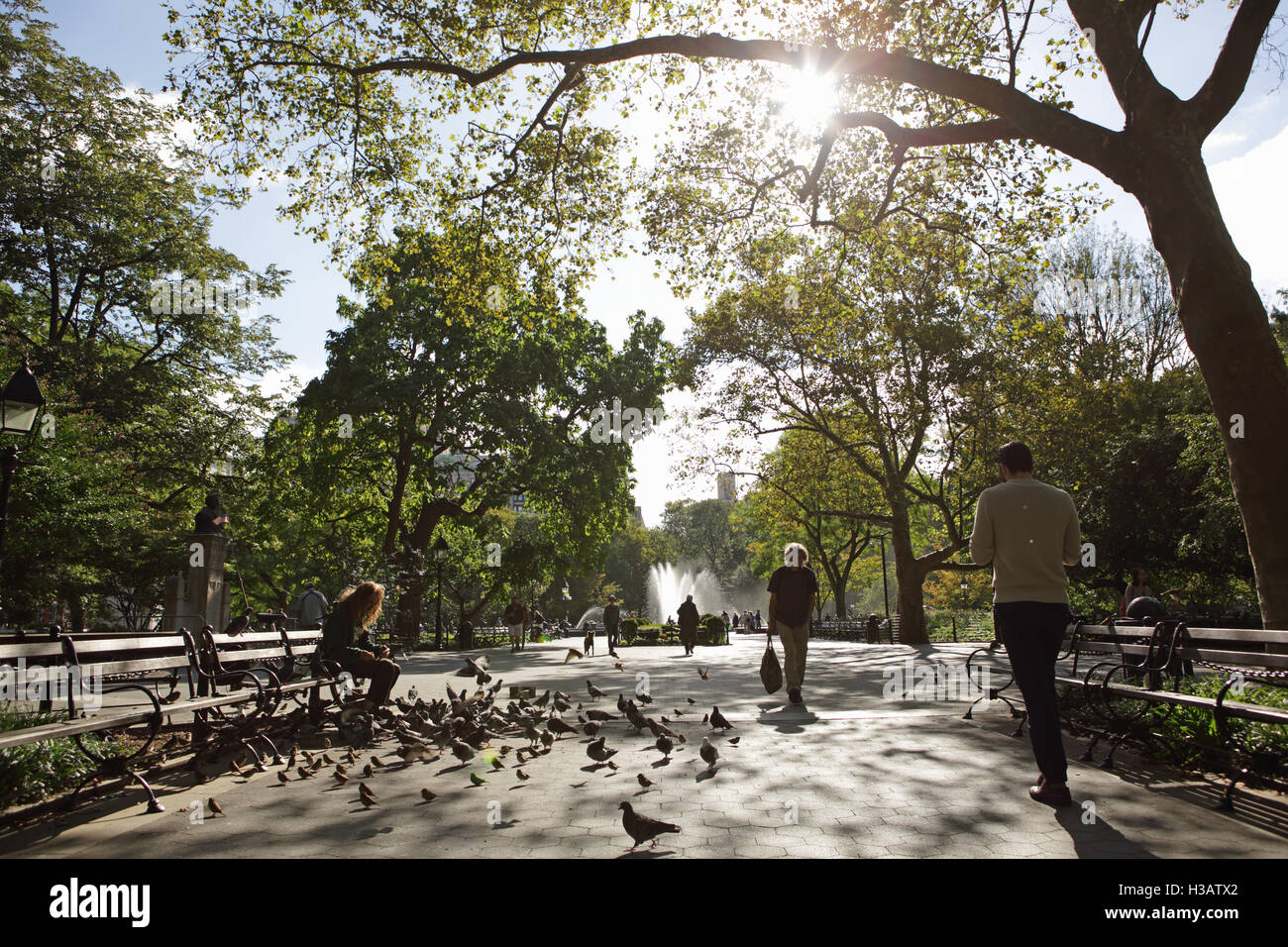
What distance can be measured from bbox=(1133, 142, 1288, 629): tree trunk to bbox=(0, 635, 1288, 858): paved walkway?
85.7 inches

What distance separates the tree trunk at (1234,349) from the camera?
6.31m

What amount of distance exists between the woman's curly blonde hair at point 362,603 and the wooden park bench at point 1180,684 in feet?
20.2

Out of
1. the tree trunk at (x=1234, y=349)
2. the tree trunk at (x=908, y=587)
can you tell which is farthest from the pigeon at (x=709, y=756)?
the tree trunk at (x=908, y=587)

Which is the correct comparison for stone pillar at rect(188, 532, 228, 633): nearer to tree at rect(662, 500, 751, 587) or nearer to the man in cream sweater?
the man in cream sweater

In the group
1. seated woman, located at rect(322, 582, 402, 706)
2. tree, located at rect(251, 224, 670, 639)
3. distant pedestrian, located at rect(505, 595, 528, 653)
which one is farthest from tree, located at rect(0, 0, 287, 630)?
seated woman, located at rect(322, 582, 402, 706)

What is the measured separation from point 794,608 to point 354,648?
4982 mm

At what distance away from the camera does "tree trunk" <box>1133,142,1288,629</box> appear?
6312 millimetres

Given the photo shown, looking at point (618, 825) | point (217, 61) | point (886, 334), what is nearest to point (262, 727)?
point (618, 825)

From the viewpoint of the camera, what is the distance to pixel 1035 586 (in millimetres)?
4809

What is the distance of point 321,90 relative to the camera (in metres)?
12.6

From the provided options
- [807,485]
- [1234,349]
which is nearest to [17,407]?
[1234,349]

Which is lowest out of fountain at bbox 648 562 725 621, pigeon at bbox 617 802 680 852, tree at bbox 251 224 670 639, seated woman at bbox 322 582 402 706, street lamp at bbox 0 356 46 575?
fountain at bbox 648 562 725 621

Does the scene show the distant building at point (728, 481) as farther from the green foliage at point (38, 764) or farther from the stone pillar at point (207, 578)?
the green foliage at point (38, 764)
